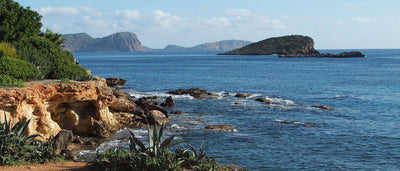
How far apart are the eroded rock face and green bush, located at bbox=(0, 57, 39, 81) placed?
152 centimetres

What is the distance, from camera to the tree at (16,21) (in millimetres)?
26875

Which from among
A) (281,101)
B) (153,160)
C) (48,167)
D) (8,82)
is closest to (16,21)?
(8,82)

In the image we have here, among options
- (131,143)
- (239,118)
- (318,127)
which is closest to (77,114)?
(131,143)

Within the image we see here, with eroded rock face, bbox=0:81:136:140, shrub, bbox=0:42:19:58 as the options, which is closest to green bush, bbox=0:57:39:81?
eroded rock face, bbox=0:81:136:140

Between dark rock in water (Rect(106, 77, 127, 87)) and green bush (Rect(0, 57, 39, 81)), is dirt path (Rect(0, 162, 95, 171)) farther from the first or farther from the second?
dark rock in water (Rect(106, 77, 127, 87))

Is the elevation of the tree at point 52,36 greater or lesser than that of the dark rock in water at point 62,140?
greater

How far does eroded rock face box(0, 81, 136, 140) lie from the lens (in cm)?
1652

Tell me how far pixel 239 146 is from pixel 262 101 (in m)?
18.5

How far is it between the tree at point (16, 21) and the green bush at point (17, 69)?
7.83m

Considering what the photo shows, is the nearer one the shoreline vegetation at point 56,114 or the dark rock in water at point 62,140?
the shoreline vegetation at point 56,114

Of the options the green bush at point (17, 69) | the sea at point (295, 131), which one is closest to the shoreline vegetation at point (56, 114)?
the green bush at point (17, 69)

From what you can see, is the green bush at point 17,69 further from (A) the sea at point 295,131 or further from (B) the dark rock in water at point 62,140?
(A) the sea at point 295,131

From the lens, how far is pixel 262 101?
3925 centimetres

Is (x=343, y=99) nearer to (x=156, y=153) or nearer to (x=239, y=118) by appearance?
(x=239, y=118)
